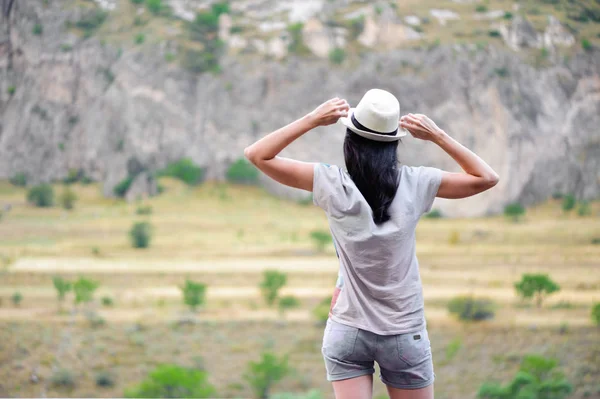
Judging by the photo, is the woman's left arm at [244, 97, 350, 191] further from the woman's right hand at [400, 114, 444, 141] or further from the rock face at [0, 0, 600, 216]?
the rock face at [0, 0, 600, 216]

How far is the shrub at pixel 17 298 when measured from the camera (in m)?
4.12

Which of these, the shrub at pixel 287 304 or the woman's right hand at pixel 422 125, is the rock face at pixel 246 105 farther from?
the woman's right hand at pixel 422 125

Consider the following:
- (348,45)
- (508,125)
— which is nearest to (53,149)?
(348,45)

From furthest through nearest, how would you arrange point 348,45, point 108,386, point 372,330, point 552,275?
point 348,45, point 552,275, point 108,386, point 372,330

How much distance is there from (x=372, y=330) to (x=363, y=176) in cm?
33

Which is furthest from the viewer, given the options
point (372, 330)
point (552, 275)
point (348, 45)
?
point (348, 45)

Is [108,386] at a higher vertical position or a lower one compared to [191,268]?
lower

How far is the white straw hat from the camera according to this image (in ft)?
4.26

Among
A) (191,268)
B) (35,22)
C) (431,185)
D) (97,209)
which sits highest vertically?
(35,22)

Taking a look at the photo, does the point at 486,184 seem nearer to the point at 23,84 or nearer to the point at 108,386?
the point at 108,386

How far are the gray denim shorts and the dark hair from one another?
0.25m

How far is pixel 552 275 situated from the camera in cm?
429

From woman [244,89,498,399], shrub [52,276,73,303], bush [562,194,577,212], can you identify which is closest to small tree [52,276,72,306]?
shrub [52,276,73,303]

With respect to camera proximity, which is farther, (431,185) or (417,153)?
(417,153)
